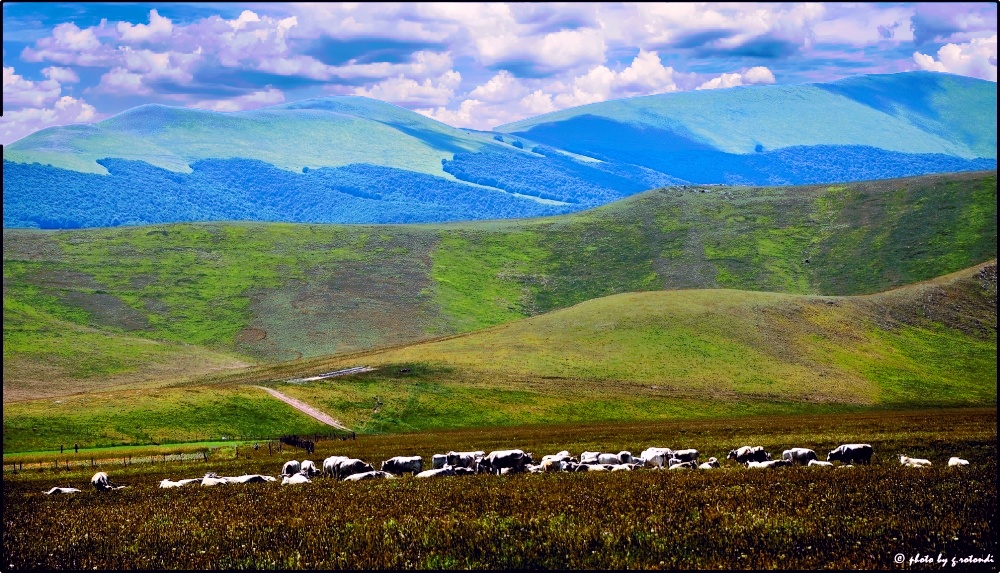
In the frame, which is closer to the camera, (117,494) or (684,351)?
(117,494)

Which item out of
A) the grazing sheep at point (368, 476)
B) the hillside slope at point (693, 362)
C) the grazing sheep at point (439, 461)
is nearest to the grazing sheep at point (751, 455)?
the grazing sheep at point (439, 461)

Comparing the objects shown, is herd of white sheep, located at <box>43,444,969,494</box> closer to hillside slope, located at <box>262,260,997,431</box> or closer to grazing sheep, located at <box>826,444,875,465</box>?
grazing sheep, located at <box>826,444,875,465</box>

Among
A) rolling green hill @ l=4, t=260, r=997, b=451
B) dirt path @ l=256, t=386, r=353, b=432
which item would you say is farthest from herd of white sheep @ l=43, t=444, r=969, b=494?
dirt path @ l=256, t=386, r=353, b=432

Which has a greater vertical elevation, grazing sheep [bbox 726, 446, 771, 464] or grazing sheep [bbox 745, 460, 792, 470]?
grazing sheep [bbox 745, 460, 792, 470]

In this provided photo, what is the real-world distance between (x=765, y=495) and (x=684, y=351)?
122601mm

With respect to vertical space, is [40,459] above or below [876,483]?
below

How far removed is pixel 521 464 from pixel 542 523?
21.6m

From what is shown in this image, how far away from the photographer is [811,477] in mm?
26766

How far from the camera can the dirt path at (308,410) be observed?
103062 millimetres

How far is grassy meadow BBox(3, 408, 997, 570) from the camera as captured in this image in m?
16.0

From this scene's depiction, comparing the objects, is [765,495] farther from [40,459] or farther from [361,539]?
[40,459]

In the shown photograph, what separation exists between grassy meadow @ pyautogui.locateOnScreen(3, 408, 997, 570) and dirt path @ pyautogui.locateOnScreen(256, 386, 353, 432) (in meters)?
70.7

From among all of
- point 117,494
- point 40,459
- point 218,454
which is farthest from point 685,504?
point 40,459

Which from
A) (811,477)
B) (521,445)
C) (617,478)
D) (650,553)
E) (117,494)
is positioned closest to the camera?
(650,553)
